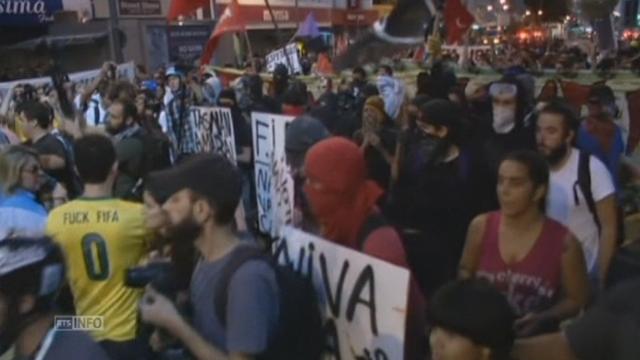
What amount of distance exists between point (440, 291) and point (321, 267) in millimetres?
895

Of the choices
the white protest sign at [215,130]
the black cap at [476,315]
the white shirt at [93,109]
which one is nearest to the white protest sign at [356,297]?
the black cap at [476,315]

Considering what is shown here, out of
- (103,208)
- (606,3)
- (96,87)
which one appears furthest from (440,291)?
(606,3)

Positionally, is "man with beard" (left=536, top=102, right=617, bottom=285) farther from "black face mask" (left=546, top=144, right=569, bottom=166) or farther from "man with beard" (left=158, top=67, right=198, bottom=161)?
"man with beard" (left=158, top=67, right=198, bottom=161)

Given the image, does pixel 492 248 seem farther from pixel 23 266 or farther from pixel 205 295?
pixel 23 266

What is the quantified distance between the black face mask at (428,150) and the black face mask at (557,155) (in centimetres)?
55

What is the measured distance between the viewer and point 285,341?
282 centimetres

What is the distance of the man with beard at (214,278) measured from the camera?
8.81 ft

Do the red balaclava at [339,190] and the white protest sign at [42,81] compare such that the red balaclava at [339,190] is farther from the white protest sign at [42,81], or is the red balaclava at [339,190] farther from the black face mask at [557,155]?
the white protest sign at [42,81]

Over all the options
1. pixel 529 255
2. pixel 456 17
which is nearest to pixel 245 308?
pixel 529 255

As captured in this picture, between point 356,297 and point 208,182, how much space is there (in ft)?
2.19

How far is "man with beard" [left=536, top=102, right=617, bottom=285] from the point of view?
4.19 m

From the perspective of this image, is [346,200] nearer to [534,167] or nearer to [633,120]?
[534,167]

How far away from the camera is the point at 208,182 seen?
2912 mm

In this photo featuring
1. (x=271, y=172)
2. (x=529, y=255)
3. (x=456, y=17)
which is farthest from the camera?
(x=456, y=17)
